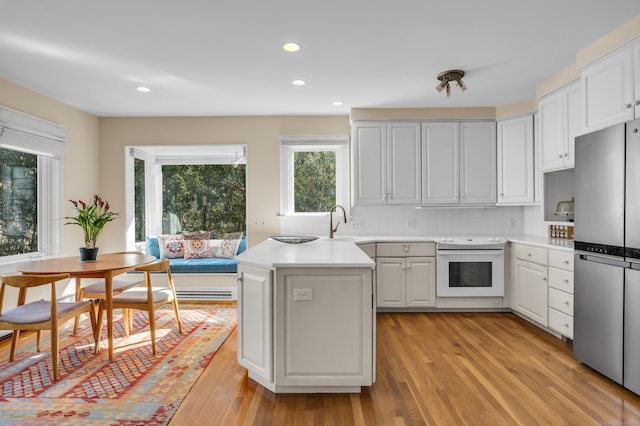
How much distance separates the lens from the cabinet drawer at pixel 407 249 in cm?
429

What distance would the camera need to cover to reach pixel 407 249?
4.29 m

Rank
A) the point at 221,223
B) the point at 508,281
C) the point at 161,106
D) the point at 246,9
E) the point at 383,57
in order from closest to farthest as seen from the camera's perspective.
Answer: the point at 246,9
the point at 383,57
the point at 508,281
the point at 161,106
the point at 221,223

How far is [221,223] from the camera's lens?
593 cm

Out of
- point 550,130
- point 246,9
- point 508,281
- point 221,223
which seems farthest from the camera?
point 221,223

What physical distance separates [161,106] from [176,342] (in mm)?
2728

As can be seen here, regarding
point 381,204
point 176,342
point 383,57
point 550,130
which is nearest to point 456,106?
point 550,130

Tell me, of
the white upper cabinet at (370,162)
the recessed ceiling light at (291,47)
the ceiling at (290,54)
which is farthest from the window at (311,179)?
the recessed ceiling light at (291,47)

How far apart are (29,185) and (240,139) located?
234cm

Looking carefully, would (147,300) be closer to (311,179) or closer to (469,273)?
(311,179)

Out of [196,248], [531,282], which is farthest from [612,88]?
[196,248]

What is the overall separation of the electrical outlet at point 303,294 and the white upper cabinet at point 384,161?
2.42 meters

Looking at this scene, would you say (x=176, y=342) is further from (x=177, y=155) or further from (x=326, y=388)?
(x=177, y=155)

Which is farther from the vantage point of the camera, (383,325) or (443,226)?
(443,226)

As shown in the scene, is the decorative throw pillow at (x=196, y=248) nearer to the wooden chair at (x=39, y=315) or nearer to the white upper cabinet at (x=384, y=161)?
the white upper cabinet at (x=384, y=161)
